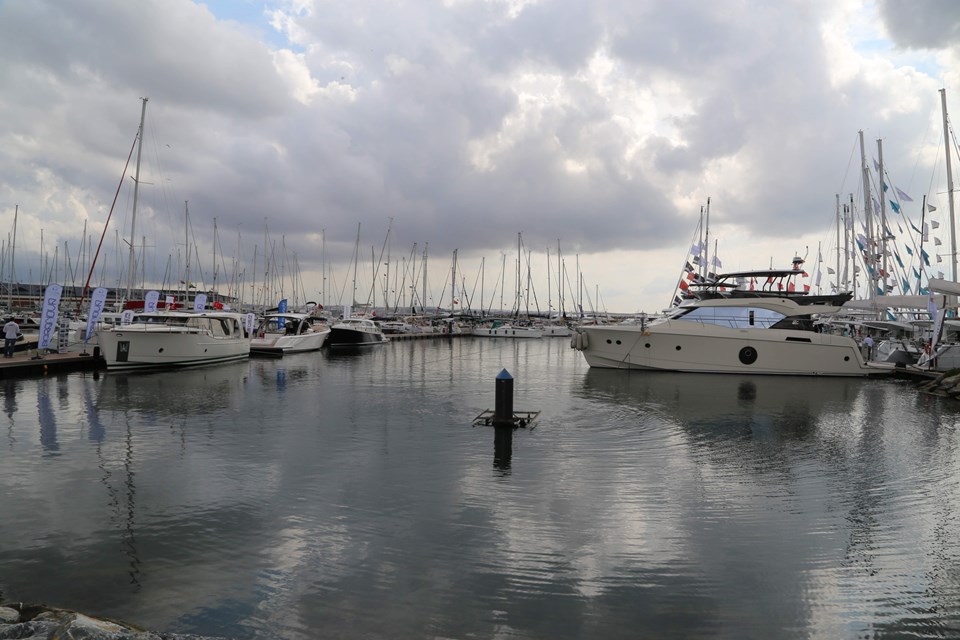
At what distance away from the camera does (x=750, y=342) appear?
2709 centimetres

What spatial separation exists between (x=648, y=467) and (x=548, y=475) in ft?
6.53

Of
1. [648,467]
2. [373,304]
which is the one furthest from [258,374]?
[373,304]

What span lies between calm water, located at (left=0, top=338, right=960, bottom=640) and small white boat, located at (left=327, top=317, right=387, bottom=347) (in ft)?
103

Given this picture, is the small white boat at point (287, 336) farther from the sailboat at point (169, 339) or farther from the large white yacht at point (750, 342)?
the large white yacht at point (750, 342)

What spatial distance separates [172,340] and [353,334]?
23.5m

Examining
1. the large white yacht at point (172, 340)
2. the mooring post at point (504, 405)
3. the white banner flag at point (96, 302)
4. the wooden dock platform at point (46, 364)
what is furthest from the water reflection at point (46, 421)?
the mooring post at point (504, 405)

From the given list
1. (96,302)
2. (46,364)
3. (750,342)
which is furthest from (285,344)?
(750,342)

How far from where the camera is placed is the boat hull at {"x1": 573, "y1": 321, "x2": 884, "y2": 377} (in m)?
27.1

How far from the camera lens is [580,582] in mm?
5973

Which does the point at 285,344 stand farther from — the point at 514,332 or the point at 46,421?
the point at 514,332

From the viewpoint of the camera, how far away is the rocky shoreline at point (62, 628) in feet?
13.7

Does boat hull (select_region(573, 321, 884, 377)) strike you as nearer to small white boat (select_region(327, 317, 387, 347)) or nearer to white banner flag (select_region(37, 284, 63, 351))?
white banner flag (select_region(37, 284, 63, 351))

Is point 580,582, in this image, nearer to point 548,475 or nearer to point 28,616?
point 548,475

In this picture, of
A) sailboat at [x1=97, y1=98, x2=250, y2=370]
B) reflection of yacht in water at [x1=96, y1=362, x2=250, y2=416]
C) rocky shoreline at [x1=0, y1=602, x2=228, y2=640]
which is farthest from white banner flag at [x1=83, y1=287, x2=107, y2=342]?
rocky shoreline at [x1=0, y1=602, x2=228, y2=640]
